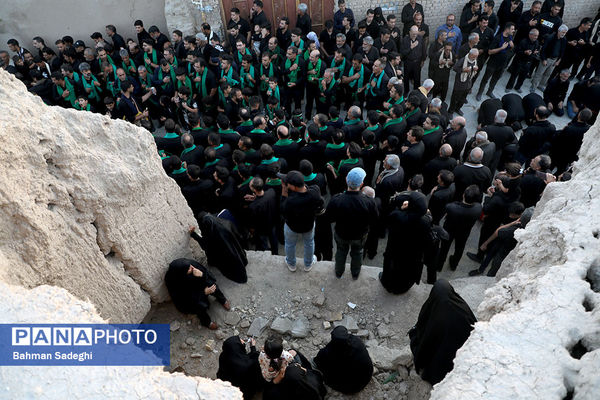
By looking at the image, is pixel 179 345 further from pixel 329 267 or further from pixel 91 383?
pixel 91 383

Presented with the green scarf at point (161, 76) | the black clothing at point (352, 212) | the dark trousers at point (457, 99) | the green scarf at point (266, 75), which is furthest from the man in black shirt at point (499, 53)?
the green scarf at point (161, 76)

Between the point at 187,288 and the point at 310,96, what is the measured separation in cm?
642

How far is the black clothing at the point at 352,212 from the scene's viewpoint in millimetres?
4887

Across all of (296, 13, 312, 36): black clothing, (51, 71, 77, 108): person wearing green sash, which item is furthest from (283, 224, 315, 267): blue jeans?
(296, 13, 312, 36): black clothing

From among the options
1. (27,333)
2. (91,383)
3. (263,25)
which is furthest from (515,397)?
(263,25)

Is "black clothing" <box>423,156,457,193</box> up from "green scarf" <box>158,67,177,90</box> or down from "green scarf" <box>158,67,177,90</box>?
down

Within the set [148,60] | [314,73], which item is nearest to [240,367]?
[314,73]

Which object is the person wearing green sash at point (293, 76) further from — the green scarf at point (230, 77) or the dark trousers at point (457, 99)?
the dark trousers at point (457, 99)

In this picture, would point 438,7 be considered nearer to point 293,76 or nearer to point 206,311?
point 293,76

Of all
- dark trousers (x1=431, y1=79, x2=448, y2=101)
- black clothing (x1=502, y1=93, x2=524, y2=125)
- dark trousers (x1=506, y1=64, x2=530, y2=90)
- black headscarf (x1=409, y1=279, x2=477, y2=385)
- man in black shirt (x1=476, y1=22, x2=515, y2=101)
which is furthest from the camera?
dark trousers (x1=506, y1=64, x2=530, y2=90)

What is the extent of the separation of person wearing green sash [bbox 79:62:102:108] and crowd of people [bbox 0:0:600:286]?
0.03m

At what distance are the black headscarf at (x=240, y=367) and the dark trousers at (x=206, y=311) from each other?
2.74 ft

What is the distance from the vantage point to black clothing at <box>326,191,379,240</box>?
4.89 meters

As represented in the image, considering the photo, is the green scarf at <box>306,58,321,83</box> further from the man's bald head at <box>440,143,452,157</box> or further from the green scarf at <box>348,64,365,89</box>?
the man's bald head at <box>440,143,452,157</box>
